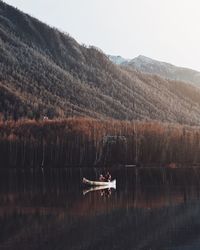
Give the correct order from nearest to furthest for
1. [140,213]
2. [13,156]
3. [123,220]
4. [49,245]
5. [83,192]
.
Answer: [49,245], [123,220], [140,213], [83,192], [13,156]

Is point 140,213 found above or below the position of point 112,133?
below

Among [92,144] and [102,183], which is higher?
[92,144]

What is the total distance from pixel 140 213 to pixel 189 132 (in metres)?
114

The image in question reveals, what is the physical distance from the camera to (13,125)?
17075 centimetres

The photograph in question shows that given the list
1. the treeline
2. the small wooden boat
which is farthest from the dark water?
the treeline

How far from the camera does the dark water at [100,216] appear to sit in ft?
171

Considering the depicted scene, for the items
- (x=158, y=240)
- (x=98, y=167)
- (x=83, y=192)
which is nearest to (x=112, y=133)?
(x=98, y=167)

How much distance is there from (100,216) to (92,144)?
95.8 metres

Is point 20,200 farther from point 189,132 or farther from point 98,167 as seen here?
point 189,132

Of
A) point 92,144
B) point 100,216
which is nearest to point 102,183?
point 100,216

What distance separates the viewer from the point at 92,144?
161 meters

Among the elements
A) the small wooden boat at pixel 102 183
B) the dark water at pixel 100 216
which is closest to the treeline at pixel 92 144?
the small wooden boat at pixel 102 183

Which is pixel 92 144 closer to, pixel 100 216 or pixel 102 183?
pixel 102 183

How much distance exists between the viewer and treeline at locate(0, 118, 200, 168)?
153 metres
